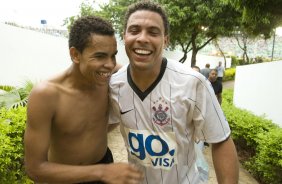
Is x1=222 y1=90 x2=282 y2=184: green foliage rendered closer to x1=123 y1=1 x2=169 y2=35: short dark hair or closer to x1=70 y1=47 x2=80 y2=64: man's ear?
x1=123 y1=1 x2=169 y2=35: short dark hair

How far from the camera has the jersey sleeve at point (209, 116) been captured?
1.80 m

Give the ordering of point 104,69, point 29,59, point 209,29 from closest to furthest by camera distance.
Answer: point 104,69, point 29,59, point 209,29

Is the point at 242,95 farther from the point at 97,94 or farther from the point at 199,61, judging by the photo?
the point at 199,61

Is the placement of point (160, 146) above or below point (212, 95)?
below

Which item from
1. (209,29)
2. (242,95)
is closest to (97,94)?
(242,95)

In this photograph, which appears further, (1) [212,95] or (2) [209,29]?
(2) [209,29]

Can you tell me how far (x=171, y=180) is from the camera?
1.98 m

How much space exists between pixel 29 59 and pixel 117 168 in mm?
8253

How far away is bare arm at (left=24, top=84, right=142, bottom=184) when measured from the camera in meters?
1.80

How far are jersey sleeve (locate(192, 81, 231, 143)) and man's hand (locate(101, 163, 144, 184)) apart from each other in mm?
483

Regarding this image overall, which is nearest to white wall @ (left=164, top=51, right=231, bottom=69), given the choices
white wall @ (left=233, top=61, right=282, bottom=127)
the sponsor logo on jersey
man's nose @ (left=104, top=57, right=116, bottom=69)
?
white wall @ (left=233, top=61, right=282, bottom=127)

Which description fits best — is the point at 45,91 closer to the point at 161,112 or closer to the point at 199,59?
the point at 161,112

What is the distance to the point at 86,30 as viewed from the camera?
2.20 meters

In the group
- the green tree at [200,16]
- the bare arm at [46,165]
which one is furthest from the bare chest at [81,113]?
the green tree at [200,16]
